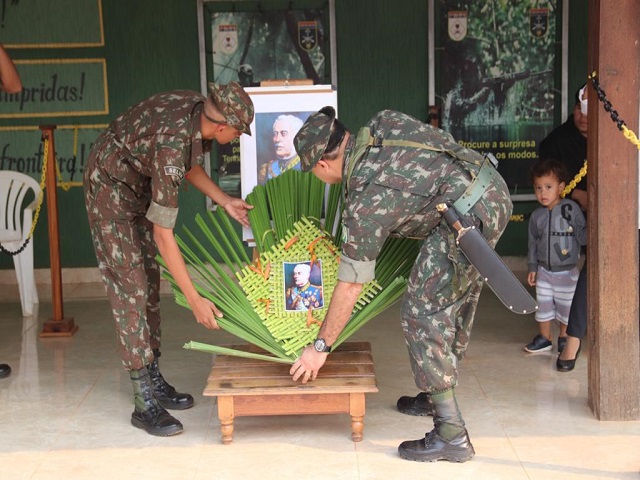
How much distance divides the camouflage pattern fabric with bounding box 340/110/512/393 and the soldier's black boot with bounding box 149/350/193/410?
1.24 metres

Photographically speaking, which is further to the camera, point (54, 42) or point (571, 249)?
point (54, 42)

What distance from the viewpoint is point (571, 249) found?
484cm

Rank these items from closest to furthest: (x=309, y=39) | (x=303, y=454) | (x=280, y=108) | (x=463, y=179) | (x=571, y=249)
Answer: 1. (x=463, y=179)
2. (x=303, y=454)
3. (x=280, y=108)
4. (x=571, y=249)
5. (x=309, y=39)

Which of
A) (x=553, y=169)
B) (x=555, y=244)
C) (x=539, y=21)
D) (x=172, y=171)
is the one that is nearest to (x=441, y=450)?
(x=172, y=171)

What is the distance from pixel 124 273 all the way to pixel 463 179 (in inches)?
60.8

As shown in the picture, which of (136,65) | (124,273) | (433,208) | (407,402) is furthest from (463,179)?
(136,65)

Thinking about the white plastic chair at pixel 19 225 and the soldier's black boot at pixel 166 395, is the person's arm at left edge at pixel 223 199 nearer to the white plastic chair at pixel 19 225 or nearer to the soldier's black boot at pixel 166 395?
the soldier's black boot at pixel 166 395

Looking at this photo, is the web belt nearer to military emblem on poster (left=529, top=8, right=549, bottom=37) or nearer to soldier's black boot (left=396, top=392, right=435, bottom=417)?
soldier's black boot (left=396, top=392, right=435, bottom=417)

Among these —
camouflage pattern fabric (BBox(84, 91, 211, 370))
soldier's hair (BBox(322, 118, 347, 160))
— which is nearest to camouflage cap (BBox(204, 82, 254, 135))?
camouflage pattern fabric (BBox(84, 91, 211, 370))

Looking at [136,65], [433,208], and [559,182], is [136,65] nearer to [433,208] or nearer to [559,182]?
[559,182]

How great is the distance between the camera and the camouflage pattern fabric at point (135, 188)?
3.52 m

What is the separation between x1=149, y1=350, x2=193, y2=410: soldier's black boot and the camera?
410 centimetres

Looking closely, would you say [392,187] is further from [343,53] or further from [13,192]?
[13,192]

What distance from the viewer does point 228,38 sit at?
646 centimetres
